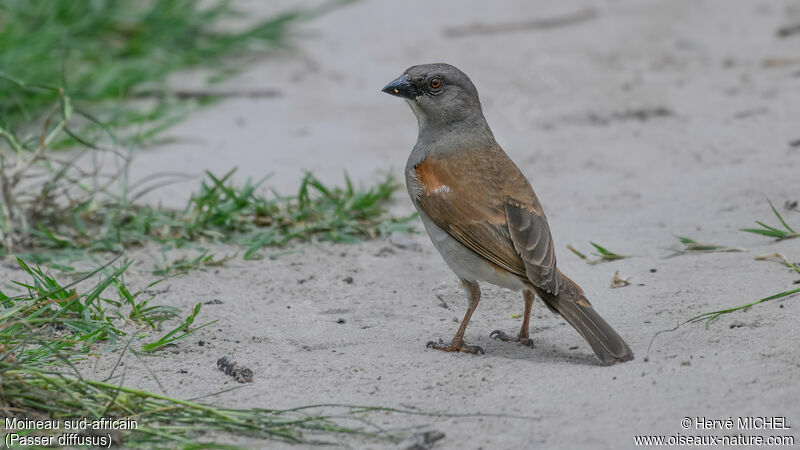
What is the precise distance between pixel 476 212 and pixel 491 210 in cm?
7

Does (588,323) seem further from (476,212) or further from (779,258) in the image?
(779,258)

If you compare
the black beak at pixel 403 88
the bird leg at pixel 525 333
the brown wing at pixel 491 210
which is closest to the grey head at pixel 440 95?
the black beak at pixel 403 88

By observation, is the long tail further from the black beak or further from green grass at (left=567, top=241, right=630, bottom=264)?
the black beak

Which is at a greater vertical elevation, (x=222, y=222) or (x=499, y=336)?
(x=222, y=222)

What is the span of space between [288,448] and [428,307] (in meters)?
1.63

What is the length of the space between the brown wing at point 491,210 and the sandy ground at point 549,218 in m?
0.38

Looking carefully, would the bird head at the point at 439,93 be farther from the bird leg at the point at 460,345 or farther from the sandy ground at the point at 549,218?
the bird leg at the point at 460,345

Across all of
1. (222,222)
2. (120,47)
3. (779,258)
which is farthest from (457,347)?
(120,47)

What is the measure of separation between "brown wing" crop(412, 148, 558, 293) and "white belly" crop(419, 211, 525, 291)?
0.04 metres

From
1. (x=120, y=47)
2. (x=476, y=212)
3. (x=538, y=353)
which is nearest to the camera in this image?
(x=538, y=353)

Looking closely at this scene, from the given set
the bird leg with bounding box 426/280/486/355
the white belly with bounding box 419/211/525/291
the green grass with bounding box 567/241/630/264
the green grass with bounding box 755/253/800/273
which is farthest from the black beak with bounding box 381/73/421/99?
the green grass with bounding box 755/253/800/273

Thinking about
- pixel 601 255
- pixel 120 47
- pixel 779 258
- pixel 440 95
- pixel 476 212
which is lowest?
pixel 601 255

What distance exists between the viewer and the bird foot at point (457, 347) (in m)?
4.02

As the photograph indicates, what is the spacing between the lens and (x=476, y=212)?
429cm
